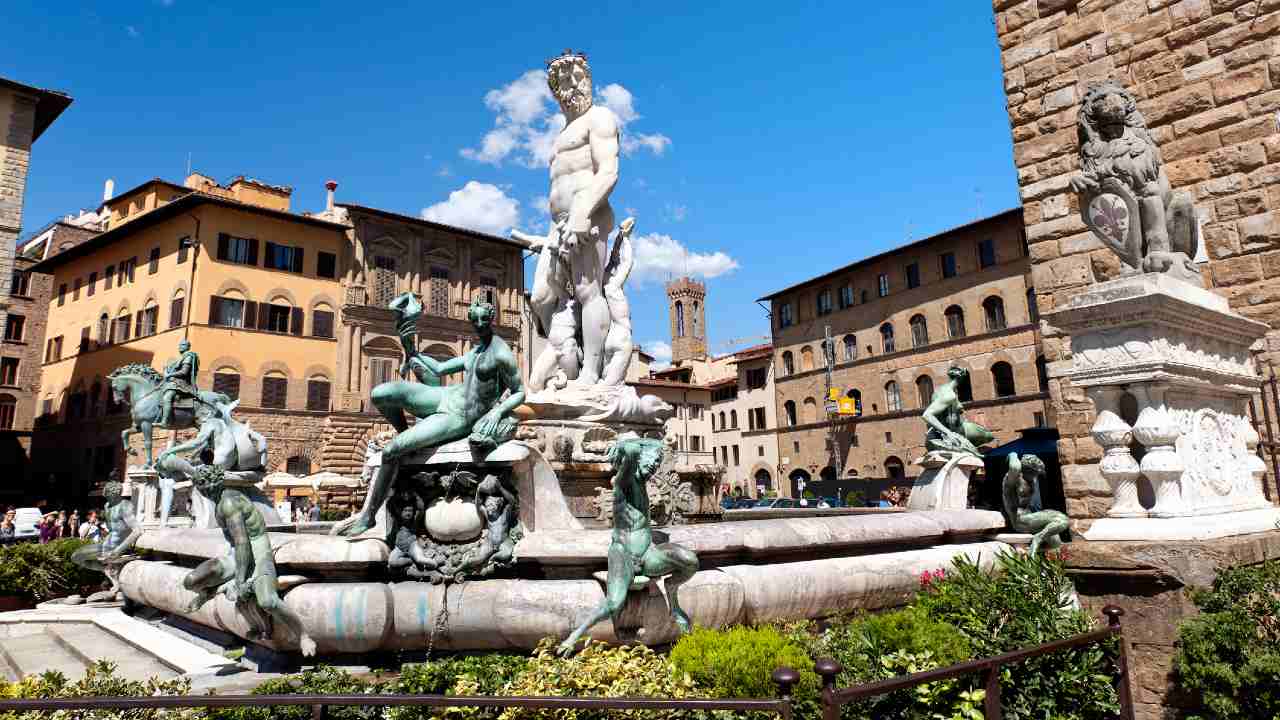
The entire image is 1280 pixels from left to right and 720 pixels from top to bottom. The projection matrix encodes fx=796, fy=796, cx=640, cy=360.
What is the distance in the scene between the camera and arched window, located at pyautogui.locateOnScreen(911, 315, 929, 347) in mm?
44125

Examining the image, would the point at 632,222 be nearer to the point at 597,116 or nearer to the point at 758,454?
the point at 597,116

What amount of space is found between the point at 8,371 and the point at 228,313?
17291 millimetres

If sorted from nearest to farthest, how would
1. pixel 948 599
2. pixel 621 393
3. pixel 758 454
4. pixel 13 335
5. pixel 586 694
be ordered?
pixel 586 694, pixel 948 599, pixel 621 393, pixel 13 335, pixel 758 454

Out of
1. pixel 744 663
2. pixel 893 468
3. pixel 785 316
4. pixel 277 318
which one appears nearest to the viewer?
pixel 744 663

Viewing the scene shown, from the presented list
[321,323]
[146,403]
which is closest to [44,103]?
[321,323]

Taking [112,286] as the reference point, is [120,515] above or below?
below

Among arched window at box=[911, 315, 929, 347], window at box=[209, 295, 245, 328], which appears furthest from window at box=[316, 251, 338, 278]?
arched window at box=[911, 315, 929, 347]

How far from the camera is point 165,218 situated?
3697cm

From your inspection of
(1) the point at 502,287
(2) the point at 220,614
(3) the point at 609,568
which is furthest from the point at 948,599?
(1) the point at 502,287

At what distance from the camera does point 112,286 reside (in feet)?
129

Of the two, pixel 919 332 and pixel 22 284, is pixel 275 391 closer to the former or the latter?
pixel 22 284

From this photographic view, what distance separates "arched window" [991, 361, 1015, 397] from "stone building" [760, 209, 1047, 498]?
5 centimetres

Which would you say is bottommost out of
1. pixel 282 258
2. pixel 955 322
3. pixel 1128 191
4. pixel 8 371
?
pixel 1128 191

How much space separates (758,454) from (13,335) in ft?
147
